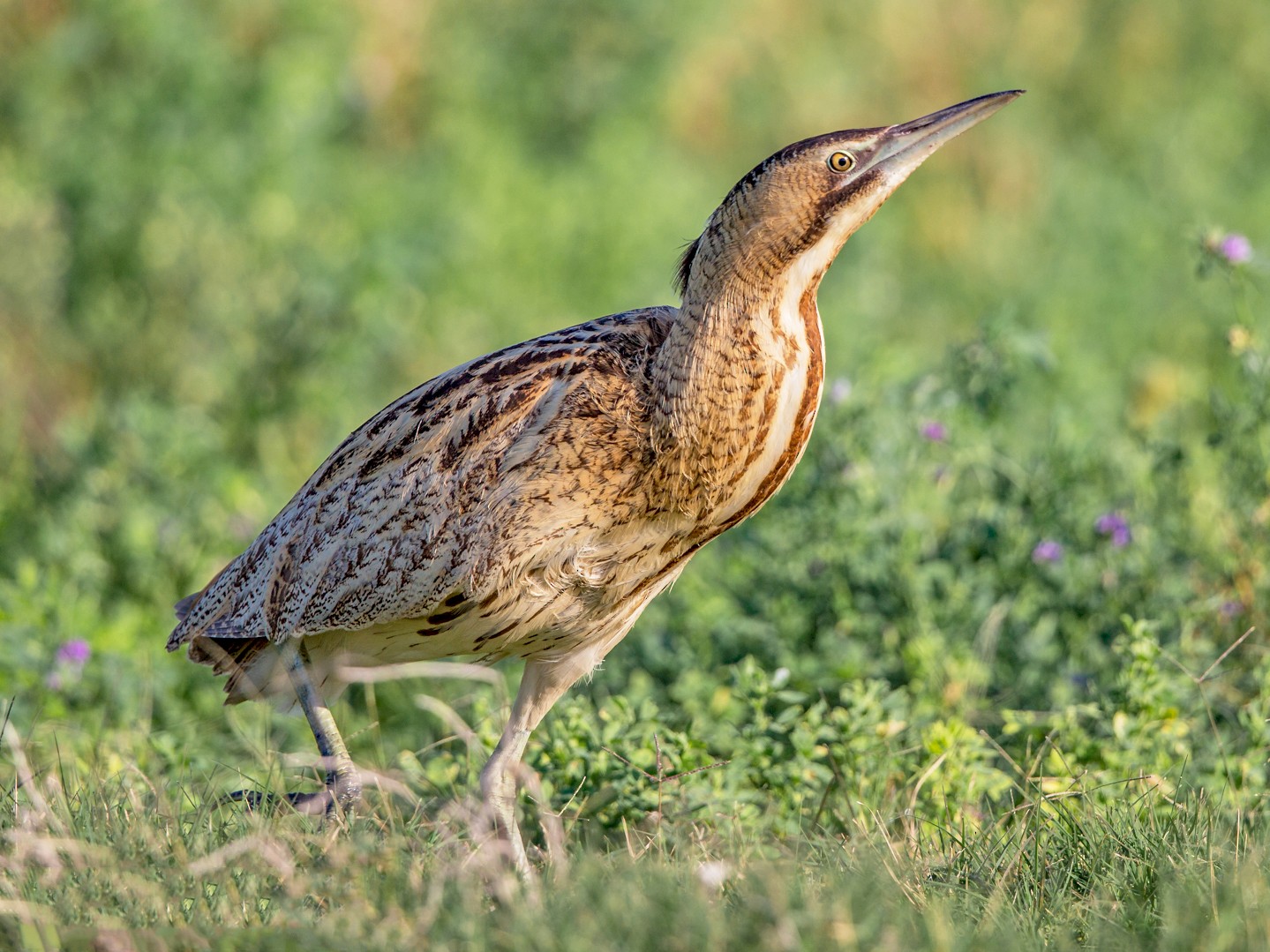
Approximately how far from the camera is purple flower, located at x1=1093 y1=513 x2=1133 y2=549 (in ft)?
14.5

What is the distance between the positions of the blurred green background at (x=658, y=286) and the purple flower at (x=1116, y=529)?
10 centimetres

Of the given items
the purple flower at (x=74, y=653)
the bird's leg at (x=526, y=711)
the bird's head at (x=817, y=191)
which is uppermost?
the bird's head at (x=817, y=191)

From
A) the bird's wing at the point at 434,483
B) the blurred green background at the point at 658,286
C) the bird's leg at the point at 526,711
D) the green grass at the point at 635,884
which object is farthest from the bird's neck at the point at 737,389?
the blurred green background at the point at 658,286

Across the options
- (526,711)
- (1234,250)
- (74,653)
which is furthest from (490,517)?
(1234,250)

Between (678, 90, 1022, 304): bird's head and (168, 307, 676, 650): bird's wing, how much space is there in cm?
36

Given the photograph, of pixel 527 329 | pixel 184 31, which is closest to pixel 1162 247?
pixel 527 329

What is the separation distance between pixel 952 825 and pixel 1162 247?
663cm

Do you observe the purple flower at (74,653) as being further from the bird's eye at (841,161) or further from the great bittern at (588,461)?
the bird's eye at (841,161)

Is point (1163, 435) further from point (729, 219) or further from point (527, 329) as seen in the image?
point (527, 329)

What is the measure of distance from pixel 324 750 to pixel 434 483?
0.69 m

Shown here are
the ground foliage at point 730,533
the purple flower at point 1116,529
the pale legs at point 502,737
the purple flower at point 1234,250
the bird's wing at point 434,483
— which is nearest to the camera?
the ground foliage at point 730,533

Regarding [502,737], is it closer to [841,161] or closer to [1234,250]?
[841,161]

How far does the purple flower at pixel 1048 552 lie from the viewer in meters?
4.49

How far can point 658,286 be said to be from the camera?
8094mm
